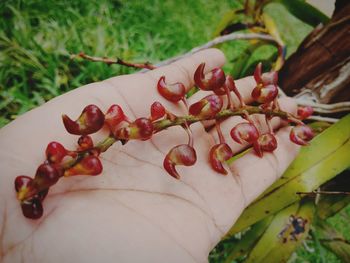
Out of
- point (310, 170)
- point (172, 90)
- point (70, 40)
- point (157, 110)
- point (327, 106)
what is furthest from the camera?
point (70, 40)

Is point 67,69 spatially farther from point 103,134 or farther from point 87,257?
point 87,257

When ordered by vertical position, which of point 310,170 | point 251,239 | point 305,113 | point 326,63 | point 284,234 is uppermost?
point 326,63

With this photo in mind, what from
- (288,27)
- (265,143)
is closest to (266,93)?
(265,143)

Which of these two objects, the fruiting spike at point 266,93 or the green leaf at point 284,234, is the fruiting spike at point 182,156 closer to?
the fruiting spike at point 266,93

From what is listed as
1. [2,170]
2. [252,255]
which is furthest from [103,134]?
[252,255]

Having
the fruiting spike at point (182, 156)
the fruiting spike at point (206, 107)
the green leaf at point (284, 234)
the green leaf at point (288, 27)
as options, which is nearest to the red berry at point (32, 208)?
the fruiting spike at point (182, 156)

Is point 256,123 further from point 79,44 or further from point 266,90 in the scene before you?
point 79,44
